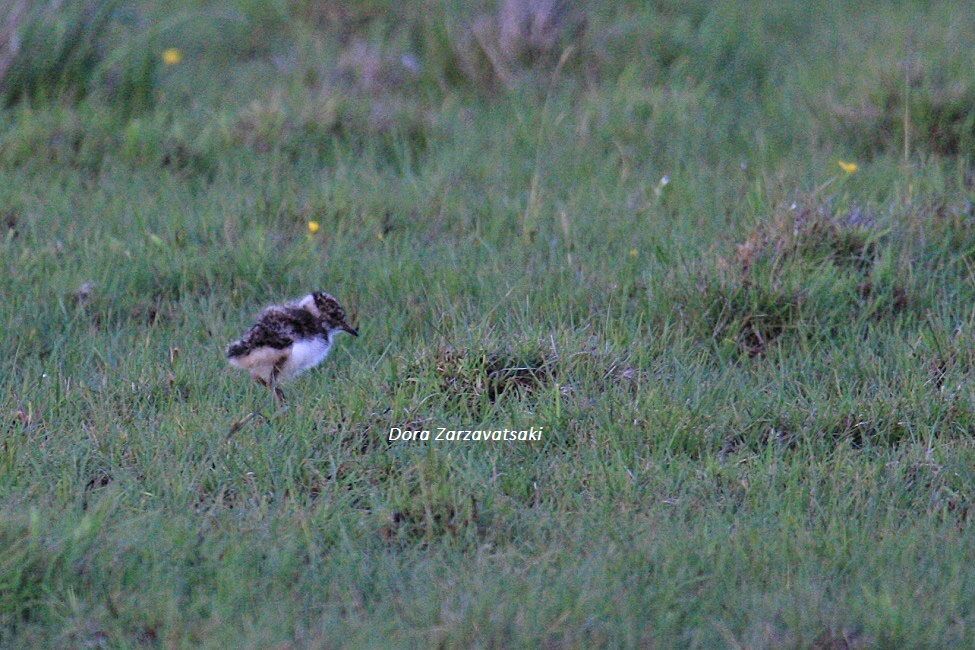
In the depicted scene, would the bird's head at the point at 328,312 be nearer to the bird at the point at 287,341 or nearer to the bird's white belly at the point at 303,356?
the bird at the point at 287,341

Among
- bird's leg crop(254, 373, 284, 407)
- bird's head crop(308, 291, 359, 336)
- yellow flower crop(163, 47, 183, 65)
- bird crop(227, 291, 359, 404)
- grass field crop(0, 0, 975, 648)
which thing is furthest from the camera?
yellow flower crop(163, 47, 183, 65)

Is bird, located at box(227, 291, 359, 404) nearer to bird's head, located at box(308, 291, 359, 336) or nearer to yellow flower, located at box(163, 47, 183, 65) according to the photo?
bird's head, located at box(308, 291, 359, 336)

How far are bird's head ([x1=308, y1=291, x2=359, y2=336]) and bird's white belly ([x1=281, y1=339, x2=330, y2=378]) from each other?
122 mm

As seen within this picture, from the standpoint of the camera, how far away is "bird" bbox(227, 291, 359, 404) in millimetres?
5336

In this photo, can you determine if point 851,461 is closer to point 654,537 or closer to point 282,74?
point 654,537

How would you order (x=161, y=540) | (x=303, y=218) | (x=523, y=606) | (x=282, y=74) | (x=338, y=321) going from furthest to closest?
1. (x=282, y=74)
2. (x=303, y=218)
3. (x=338, y=321)
4. (x=161, y=540)
5. (x=523, y=606)

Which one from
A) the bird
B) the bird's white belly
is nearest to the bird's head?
the bird

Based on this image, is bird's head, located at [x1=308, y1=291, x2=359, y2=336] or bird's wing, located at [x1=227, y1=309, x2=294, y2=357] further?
bird's head, located at [x1=308, y1=291, x2=359, y2=336]

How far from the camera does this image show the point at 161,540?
415 cm

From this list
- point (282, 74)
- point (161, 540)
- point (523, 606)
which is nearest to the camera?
point (523, 606)

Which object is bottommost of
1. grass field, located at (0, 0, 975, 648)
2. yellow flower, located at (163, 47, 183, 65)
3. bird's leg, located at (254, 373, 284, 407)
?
bird's leg, located at (254, 373, 284, 407)

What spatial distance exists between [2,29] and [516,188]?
11.7 feet

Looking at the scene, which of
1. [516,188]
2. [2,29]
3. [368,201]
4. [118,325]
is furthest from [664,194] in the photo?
[2,29]

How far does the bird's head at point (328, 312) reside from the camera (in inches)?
223
